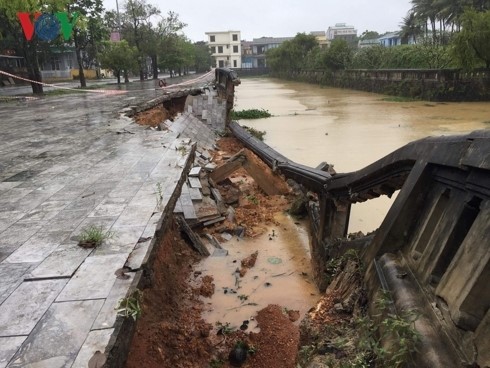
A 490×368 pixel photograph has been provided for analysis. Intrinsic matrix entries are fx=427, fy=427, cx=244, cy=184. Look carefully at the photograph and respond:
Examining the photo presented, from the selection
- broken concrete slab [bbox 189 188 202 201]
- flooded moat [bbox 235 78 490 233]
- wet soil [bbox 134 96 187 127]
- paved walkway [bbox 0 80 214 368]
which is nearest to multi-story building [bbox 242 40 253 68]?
flooded moat [bbox 235 78 490 233]

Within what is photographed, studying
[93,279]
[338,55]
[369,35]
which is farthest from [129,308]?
[369,35]

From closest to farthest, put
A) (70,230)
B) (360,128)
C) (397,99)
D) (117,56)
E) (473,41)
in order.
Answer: (70,230) → (360,128) → (473,41) → (117,56) → (397,99)

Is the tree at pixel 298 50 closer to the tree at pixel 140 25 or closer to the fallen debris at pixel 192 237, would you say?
the tree at pixel 140 25

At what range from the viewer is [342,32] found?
98.8 metres

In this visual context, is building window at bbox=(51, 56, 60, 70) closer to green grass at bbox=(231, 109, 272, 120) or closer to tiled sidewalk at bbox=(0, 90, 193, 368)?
green grass at bbox=(231, 109, 272, 120)

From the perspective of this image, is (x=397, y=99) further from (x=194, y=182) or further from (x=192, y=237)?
(x=192, y=237)

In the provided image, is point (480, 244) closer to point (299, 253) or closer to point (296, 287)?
point (296, 287)

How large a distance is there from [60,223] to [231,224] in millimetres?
3567

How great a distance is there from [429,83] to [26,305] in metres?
30.5

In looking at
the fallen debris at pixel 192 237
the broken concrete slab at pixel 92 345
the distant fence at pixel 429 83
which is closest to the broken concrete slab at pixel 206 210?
the fallen debris at pixel 192 237

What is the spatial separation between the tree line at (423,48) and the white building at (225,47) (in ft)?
65.2

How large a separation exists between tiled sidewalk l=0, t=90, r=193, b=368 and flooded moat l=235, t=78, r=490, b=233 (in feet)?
13.7

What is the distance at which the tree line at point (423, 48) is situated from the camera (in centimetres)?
2516

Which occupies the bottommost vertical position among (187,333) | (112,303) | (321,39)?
(321,39)
